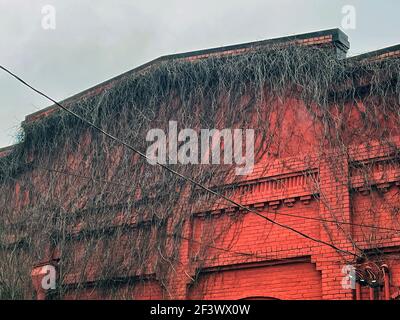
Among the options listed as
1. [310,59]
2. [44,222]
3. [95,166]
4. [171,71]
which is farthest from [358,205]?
[44,222]

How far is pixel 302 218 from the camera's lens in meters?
13.7

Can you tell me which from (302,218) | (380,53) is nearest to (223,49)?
(380,53)

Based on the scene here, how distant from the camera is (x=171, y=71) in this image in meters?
16.2

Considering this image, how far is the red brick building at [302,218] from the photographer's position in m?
12.9

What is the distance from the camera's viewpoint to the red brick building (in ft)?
42.3

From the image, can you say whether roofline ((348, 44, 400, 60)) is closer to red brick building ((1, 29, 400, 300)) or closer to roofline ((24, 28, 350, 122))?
red brick building ((1, 29, 400, 300))

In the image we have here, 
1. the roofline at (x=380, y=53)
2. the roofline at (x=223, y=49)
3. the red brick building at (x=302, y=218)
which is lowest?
the red brick building at (x=302, y=218)

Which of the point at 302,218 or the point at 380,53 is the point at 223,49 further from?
the point at 302,218

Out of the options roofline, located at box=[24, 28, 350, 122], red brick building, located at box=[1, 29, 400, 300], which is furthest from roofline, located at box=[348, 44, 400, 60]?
roofline, located at box=[24, 28, 350, 122]

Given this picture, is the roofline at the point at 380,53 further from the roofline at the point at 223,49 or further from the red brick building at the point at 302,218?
the roofline at the point at 223,49

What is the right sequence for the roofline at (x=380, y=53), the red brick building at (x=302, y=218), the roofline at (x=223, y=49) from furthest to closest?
the roofline at (x=223, y=49)
the roofline at (x=380, y=53)
the red brick building at (x=302, y=218)

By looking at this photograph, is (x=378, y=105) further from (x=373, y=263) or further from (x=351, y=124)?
(x=373, y=263)

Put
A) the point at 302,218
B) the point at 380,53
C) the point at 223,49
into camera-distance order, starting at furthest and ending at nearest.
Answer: the point at 223,49 → the point at 380,53 → the point at 302,218

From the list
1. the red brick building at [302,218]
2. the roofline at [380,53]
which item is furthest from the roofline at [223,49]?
the roofline at [380,53]
